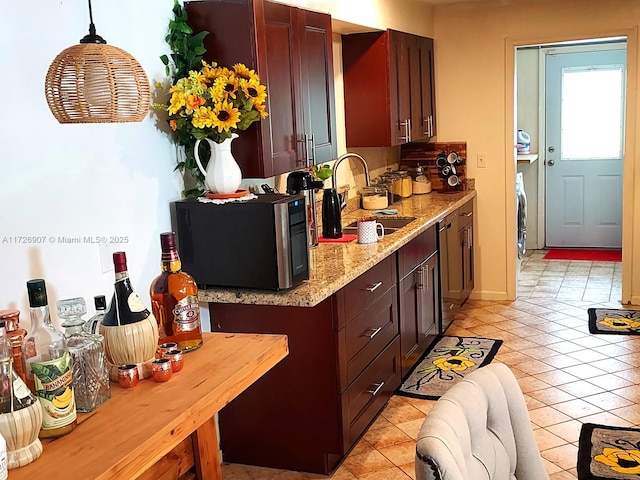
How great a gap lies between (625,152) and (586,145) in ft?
7.12

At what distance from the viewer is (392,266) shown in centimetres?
370

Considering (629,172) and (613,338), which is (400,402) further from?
(629,172)

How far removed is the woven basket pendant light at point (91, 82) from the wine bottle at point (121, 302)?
1.21 feet

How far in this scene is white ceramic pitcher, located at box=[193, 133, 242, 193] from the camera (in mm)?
2768

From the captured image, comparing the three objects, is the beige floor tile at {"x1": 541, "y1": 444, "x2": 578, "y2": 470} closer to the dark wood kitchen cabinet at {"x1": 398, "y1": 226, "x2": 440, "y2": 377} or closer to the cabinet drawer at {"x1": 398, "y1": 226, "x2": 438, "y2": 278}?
the dark wood kitchen cabinet at {"x1": 398, "y1": 226, "x2": 440, "y2": 377}

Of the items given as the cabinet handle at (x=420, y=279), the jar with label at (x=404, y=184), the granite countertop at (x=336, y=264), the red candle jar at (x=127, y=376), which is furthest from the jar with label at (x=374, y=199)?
the red candle jar at (x=127, y=376)

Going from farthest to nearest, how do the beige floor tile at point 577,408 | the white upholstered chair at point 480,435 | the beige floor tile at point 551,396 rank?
the beige floor tile at point 551,396
the beige floor tile at point 577,408
the white upholstered chair at point 480,435

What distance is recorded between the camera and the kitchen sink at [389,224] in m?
4.16

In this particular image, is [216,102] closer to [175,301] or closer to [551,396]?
[175,301]

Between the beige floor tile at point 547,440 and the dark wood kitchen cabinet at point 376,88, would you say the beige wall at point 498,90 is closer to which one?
the dark wood kitchen cabinet at point 376,88

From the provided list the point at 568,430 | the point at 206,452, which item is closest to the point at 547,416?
the point at 568,430

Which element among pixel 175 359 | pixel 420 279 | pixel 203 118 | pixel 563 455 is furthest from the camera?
pixel 420 279

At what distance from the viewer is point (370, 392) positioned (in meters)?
3.41

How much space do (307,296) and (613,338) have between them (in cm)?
281
